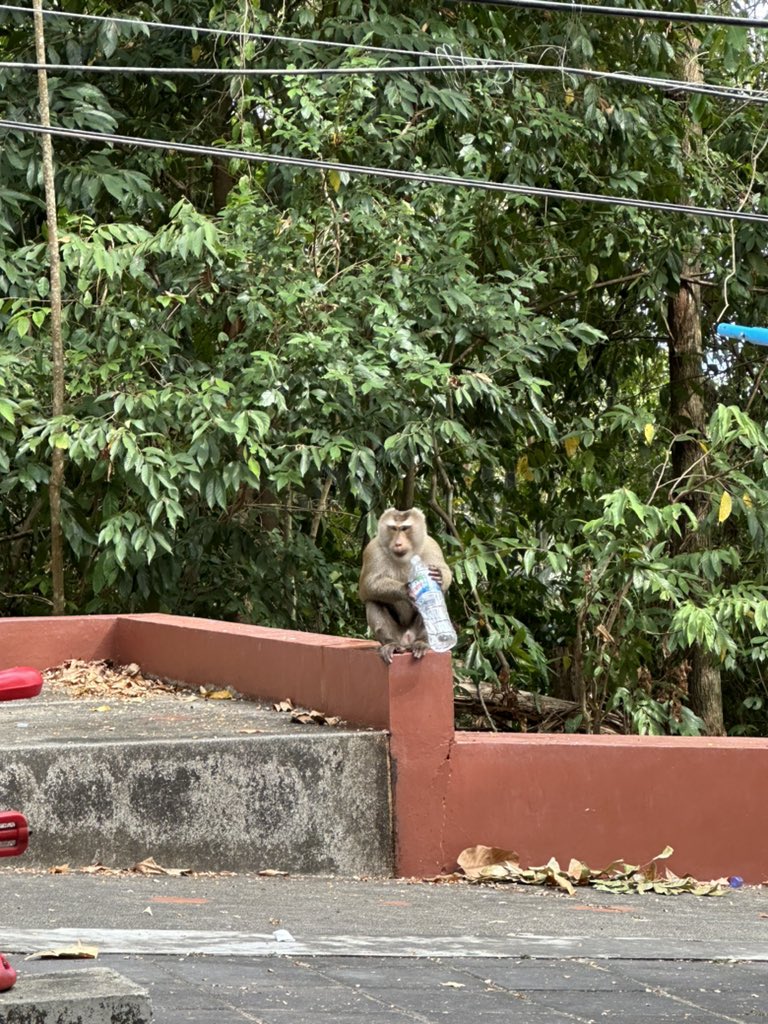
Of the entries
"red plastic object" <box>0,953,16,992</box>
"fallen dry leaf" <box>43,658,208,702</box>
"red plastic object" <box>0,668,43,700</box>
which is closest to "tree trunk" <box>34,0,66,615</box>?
"fallen dry leaf" <box>43,658,208,702</box>

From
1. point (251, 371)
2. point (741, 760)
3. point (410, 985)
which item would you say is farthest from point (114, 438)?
point (410, 985)

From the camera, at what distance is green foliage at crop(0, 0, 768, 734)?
30.4 feet

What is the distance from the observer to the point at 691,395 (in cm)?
1246

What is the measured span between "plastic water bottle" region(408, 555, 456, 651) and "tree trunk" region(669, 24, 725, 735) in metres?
4.47

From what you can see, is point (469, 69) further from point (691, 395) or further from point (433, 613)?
point (691, 395)

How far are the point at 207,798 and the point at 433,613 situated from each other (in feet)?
4.11

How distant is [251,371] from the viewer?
920cm

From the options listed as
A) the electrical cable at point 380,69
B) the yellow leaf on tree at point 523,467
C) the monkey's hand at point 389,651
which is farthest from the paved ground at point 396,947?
the yellow leaf on tree at point 523,467

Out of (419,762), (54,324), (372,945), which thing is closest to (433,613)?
(419,762)

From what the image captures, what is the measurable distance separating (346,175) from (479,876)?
4.67 meters

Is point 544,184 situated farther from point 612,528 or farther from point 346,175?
point 612,528

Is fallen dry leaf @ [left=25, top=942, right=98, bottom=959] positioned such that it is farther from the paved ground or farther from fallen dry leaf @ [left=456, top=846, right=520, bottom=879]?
fallen dry leaf @ [left=456, top=846, right=520, bottom=879]

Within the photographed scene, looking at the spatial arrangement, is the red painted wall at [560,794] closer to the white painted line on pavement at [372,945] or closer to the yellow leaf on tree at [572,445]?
the white painted line on pavement at [372,945]

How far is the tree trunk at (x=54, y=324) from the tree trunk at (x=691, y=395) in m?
4.38
